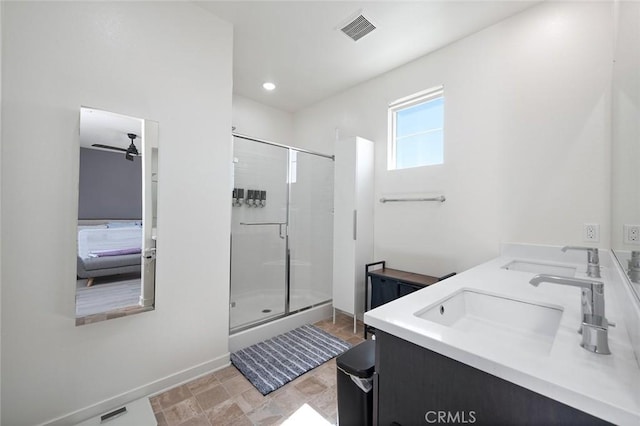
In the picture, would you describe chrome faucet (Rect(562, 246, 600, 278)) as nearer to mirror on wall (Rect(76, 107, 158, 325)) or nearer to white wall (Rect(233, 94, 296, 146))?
mirror on wall (Rect(76, 107, 158, 325))

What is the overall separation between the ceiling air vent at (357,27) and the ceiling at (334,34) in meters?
0.04

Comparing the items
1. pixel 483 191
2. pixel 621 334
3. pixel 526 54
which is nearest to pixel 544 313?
pixel 621 334

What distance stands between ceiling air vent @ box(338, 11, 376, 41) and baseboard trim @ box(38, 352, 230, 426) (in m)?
2.78

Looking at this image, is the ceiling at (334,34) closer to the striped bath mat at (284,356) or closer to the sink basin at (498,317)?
the sink basin at (498,317)

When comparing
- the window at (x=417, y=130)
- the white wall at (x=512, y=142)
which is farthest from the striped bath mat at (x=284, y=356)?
the window at (x=417, y=130)

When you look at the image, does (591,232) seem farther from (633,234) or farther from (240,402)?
(240,402)

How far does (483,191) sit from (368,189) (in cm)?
107

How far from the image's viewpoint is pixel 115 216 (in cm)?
162

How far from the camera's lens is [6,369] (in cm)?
130

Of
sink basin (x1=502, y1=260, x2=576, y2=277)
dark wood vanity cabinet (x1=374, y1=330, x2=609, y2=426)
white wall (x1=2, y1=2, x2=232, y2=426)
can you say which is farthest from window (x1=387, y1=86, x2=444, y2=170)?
dark wood vanity cabinet (x1=374, y1=330, x2=609, y2=426)

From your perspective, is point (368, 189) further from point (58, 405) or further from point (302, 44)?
point (58, 405)

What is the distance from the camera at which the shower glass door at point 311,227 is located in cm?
312

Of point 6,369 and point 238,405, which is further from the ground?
point 6,369

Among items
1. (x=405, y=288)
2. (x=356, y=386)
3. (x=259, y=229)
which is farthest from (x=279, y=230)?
(x=356, y=386)
